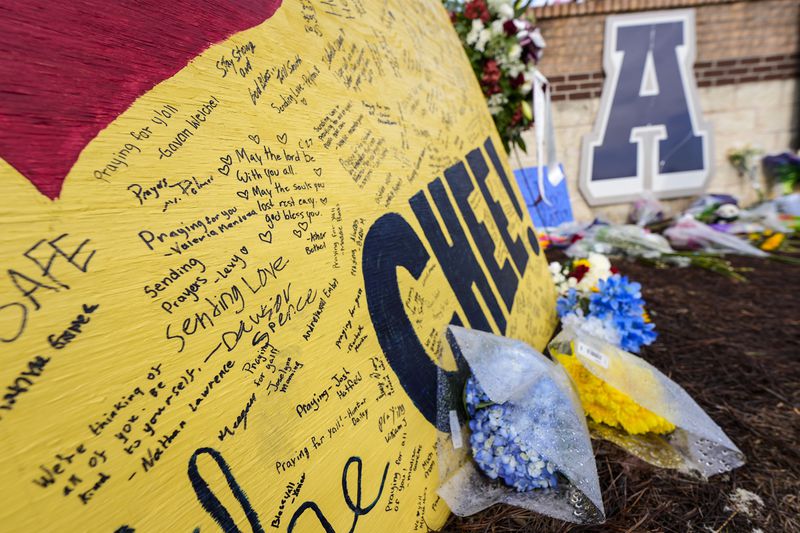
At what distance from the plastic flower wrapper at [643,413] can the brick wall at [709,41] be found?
14.3 feet

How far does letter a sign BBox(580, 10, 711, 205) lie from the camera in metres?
4.58

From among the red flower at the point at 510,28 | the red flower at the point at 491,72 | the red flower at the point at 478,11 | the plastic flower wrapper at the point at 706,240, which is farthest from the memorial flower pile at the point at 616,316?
the plastic flower wrapper at the point at 706,240

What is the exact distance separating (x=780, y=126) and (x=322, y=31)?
6.01 meters

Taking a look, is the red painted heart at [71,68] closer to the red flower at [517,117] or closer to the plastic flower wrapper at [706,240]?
the red flower at [517,117]

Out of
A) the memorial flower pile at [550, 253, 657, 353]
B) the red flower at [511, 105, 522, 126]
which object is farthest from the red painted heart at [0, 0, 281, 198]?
the red flower at [511, 105, 522, 126]

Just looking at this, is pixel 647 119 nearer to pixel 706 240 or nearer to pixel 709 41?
pixel 709 41

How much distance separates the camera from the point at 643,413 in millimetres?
1074

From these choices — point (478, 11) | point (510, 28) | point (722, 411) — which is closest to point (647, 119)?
point (510, 28)

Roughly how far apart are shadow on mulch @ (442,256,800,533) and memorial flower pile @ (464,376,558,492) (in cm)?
11

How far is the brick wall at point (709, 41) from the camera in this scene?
14.8 ft

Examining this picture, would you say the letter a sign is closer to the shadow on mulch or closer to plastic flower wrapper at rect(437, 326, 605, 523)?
the shadow on mulch

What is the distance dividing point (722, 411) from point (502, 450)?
1.00m

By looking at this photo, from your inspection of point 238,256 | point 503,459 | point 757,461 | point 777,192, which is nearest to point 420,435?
point 503,459

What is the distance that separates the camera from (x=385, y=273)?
0.87 m
